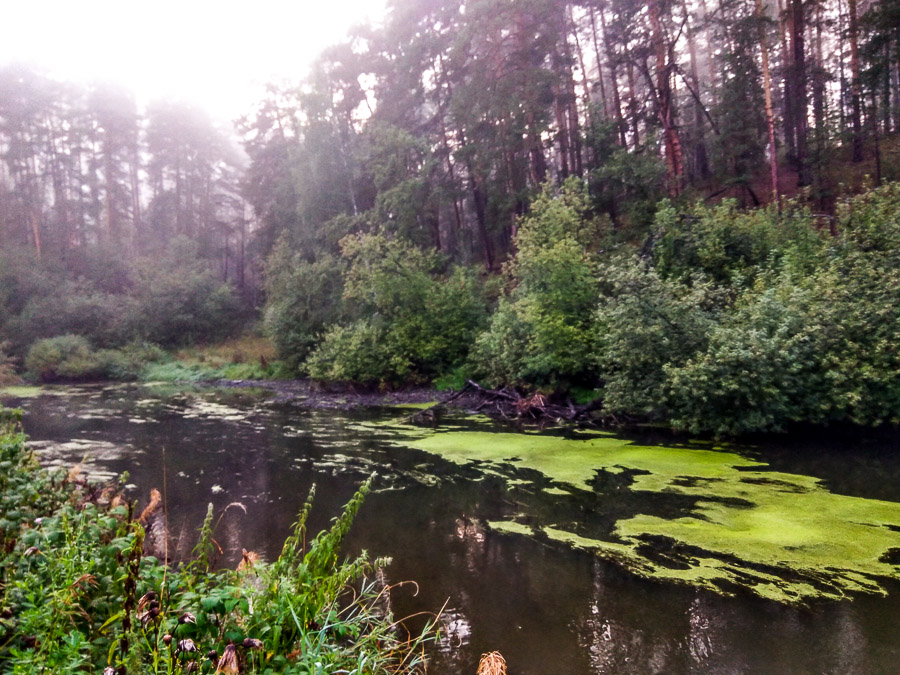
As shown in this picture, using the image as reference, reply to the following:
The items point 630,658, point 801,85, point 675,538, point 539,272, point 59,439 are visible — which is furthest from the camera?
point 801,85

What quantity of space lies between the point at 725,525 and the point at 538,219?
10.2 metres

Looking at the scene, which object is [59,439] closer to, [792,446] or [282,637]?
[282,637]

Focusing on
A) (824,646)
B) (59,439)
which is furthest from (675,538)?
(59,439)

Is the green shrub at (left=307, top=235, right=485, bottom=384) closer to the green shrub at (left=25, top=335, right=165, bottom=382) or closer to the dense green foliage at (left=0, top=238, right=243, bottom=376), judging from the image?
the green shrub at (left=25, top=335, right=165, bottom=382)

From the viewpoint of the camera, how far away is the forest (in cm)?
932

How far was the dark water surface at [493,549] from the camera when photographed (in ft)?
12.0

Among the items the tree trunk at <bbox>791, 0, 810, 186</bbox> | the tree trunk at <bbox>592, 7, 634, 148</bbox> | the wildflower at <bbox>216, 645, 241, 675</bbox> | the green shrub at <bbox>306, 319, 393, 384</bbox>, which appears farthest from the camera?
the tree trunk at <bbox>592, 7, 634, 148</bbox>

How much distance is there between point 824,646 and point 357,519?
4467 millimetres

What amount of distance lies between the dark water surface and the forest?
8.20ft

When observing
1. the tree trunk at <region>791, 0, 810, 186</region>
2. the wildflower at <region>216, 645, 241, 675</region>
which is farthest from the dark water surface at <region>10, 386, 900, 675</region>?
the tree trunk at <region>791, 0, 810, 186</region>

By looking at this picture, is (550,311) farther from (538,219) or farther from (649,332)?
(649,332)

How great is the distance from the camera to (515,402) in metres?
13.2

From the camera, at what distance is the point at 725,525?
5758 mm

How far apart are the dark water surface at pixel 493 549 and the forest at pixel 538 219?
2.50 metres
